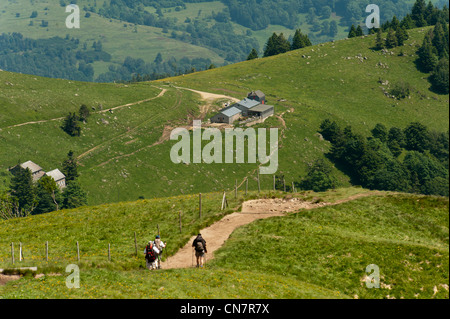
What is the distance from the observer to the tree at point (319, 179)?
144500 millimetres

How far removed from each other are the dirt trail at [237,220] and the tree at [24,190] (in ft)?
271

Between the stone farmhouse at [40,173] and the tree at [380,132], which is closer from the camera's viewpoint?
the stone farmhouse at [40,173]

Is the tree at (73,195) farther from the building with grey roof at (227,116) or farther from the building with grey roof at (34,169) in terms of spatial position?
the building with grey roof at (227,116)

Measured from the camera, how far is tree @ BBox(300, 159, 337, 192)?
474ft

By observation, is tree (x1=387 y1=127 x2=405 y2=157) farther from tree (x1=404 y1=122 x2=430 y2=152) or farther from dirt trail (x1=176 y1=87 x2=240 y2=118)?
dirt trail (x1=176 y1=87 x2=240 y2=118)

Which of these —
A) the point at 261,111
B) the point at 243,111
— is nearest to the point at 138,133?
the point at 243,111

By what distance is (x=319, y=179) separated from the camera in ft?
482

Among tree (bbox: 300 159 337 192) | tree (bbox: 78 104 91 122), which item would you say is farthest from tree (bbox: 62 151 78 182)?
tree (bbox: 300 159 337 192)

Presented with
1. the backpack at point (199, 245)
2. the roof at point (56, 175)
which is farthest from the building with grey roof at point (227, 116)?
the backpack at point (199, 245)

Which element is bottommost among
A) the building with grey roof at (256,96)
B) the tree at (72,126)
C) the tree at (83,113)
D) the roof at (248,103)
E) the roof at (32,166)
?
the roof at (32,166)

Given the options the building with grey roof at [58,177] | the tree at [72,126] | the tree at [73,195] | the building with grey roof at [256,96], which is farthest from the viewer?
the building with grey roof at [256,96]

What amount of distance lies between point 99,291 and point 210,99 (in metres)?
151

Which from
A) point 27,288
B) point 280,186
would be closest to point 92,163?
point 280,186

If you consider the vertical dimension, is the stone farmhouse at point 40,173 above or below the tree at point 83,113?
below
